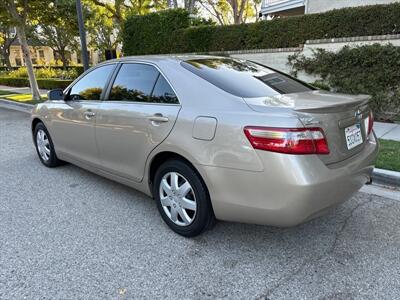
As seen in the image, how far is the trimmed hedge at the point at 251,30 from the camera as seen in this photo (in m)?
7.56

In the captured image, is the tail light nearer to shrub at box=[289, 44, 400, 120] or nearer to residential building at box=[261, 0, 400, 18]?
shrub at box=[289, 44, 400, 120]

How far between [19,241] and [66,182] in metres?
1.48

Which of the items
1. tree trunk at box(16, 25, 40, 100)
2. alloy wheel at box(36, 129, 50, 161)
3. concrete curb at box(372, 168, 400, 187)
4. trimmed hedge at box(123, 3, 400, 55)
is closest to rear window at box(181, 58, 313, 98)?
concrete curb at box(372, 168, 400, 187)

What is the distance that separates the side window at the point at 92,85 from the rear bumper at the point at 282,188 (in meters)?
1.91

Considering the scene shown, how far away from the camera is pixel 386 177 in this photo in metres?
4.13

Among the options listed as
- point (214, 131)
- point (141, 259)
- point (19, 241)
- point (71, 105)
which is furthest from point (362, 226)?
point (71, 105)

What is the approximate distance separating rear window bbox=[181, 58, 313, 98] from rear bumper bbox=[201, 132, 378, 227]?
698 mm

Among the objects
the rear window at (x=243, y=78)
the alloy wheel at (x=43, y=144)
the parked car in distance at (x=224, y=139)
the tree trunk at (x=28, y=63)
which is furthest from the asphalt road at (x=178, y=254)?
the tree trunk at (x=28, y=63)

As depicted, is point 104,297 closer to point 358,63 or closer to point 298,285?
point 298,285

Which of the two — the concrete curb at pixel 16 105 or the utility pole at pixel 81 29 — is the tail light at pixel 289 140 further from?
the concrete curb at pixel 16 105

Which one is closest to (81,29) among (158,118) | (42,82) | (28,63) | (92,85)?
(28,63)

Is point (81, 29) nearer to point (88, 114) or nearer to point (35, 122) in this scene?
point (35, 122)

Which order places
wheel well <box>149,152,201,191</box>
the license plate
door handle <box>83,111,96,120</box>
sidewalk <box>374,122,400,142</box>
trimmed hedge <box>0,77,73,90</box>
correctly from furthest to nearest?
1. trimmed hedge <box>0,77,73,90</box>
2. sidewalk <box>374,122,400,142</box>
3. door handle <box>83,111,96,120</box>
4. wheel well <box>149,152,201,191</box>
5. the license plate

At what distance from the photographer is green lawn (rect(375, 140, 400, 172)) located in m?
4.33
